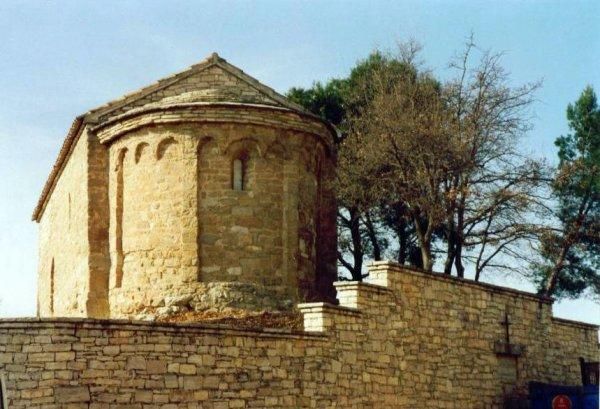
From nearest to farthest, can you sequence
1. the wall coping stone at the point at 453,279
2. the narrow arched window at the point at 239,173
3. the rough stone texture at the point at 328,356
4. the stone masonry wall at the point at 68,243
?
the rough stone texture at the point at 328,356, the wall coping stone at the point at 453,279, the narrow arched window at the point at 239,173, the stone masonry wall at the point at 68,243

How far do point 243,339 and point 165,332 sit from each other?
1.48 metres

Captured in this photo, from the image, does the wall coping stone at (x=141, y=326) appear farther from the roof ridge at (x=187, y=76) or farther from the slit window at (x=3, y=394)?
the roof ridge at (x=187, y=76)

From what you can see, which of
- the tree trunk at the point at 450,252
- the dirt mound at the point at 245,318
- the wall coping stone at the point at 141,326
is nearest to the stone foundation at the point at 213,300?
the dirt mound at the point at 245,318

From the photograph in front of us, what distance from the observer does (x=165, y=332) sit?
15.9m

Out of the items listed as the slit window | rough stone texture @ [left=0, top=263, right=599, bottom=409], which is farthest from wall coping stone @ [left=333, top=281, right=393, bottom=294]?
the slit window

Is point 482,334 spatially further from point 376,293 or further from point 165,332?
point 165,332

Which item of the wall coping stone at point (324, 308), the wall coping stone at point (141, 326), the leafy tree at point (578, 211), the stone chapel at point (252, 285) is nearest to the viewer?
the wall coping stone at point (141, 326)

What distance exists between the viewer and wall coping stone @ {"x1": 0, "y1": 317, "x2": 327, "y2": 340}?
14820mm

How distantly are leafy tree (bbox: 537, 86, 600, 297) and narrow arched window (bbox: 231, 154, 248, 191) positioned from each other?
923cm

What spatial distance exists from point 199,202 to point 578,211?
13.5 meters

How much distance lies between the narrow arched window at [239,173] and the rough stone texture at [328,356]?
4447 mm

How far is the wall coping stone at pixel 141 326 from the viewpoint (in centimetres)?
1482

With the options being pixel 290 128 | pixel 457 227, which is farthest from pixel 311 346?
pixel 457 227

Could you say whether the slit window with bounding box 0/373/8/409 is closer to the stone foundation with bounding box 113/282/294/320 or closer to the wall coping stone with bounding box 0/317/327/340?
the wall coping stone with bounding box 0/317/327/340
